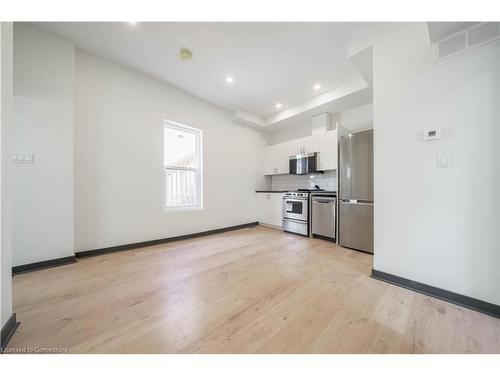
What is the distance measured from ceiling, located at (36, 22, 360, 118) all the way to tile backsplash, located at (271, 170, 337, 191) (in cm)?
170

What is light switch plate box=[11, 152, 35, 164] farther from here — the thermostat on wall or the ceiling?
the thermostat on wall

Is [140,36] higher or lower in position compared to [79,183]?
higher

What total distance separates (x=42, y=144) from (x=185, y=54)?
1.98m

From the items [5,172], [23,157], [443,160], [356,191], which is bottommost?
[356,191]

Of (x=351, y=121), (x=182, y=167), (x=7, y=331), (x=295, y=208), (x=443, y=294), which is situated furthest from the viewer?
(x=295, y=208)

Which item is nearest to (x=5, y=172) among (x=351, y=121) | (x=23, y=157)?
(x=23, y=157)

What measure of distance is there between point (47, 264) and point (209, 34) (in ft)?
10.6

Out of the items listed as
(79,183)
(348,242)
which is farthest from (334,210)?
(79,183)

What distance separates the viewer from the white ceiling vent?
4.29 ft

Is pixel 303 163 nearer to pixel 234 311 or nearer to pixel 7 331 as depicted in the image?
pixel 234 311

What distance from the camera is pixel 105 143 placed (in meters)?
2.48

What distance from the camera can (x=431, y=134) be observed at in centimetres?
153

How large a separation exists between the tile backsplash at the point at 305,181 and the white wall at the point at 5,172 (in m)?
4.18

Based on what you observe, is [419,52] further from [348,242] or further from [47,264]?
[47,264]
